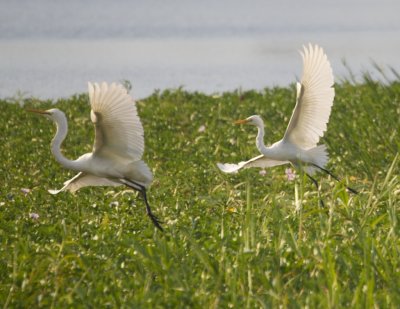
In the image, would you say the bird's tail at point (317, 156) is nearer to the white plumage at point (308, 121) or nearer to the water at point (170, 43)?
the white plumage at point (308, 121)

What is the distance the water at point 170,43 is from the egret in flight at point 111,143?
596 centimetres

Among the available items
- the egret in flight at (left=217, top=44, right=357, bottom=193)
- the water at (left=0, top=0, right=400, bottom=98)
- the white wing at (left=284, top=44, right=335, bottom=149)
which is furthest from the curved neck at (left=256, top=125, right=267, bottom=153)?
the water at (left=0, top=0, right=400, bottom=98)

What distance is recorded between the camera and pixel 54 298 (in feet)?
15.1

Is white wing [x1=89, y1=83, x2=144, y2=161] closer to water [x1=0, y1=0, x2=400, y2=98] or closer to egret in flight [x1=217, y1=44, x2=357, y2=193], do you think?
egret in flight [x1=217, y1=44, x2=357, y2=193]

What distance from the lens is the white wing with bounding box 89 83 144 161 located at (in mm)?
5848

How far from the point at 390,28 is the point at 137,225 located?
18.8 metres

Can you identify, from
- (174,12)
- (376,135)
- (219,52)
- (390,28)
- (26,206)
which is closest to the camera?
(26,206)

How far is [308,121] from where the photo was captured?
268 inches

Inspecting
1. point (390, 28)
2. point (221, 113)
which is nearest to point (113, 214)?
point (221, 113)

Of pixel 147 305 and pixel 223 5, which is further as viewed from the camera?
pixel 223 5

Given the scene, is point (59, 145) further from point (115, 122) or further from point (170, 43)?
point (170, 43)

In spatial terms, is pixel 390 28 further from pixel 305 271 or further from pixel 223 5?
pixel 305 271

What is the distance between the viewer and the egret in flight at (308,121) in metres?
6.55

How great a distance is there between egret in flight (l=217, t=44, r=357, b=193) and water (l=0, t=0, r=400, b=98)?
5.54 metres
